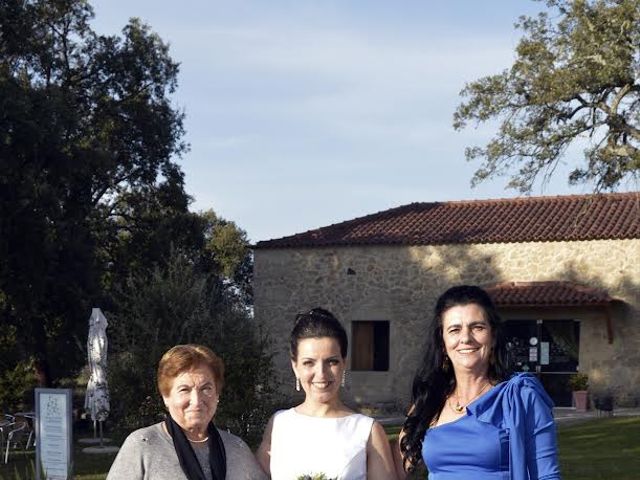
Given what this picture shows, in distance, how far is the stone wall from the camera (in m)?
21.0

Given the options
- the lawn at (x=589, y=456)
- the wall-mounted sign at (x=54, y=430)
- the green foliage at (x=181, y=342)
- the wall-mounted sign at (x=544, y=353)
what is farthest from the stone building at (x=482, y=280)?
the wall-mounted sign at (x=54, y=430)

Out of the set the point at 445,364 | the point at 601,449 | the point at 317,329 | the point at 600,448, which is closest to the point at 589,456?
the point at 601,449

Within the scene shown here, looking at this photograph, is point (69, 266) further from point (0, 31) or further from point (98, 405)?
point (98, 405)

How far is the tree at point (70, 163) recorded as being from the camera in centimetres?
1956

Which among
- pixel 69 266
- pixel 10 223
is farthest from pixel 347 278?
pixel 10 223

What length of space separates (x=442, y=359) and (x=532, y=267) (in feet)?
62.5

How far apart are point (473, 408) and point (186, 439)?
0.99m

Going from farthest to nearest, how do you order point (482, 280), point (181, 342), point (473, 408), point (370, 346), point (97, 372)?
point (370, 346)
point (482, 280)
point (97, 372)
point (181, 342)
point (473, 408)

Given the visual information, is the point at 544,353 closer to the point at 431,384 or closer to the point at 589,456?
the point at 589,456

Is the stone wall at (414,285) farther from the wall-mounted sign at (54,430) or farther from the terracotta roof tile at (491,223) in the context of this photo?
the wall-mounted sign at (54,430)

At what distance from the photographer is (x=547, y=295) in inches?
821

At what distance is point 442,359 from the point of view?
3.47 metres

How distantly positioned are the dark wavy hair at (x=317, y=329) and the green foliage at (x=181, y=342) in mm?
6744

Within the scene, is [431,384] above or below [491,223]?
below
